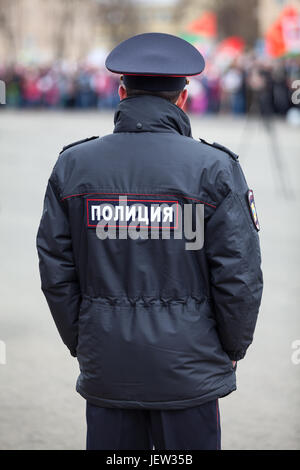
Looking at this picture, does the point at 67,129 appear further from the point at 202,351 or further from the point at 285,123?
the point at 202,351

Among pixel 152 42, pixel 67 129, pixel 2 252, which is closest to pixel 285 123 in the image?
pixel 67 129

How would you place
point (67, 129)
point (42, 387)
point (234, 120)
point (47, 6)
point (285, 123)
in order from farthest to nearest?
point (47, 6) → point (234, 120) → point (285, 123) → point (67, 129) → point (42, 387)

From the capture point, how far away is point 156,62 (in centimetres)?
262

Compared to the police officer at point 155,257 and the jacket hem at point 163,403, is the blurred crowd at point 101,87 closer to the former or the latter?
the police officer at point 155,257

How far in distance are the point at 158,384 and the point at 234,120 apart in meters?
27.9

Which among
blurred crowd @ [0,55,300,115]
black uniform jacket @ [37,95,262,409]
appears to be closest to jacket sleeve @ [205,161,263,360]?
black uniform jacket @ [37,95,262,409]

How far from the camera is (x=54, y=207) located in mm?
2715

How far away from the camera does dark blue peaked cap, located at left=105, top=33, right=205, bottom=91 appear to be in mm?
2621

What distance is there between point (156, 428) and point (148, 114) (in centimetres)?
102

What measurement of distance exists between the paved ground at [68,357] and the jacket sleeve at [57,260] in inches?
66.3

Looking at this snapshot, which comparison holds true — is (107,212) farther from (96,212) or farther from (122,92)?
(122,92)

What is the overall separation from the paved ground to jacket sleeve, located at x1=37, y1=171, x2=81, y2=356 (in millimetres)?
1683

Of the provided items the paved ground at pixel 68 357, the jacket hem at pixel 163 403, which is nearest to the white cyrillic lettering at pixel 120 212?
the jacket hem at pixel 163 403

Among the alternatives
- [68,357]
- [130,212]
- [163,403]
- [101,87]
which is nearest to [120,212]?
[130,212]
